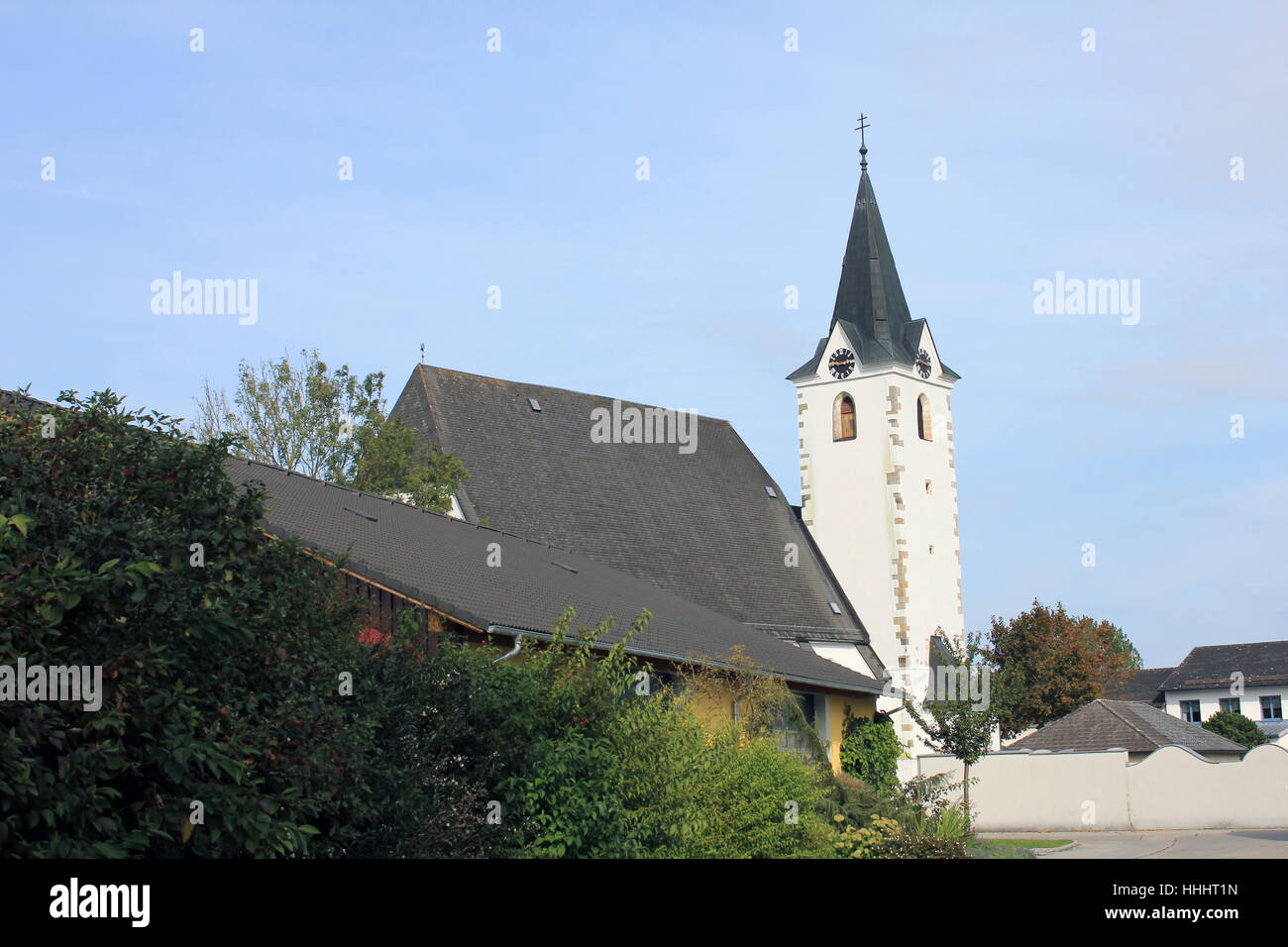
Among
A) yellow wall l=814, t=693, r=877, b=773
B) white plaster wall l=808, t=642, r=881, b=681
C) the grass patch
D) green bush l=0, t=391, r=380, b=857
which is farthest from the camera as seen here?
white plaster wall l=808, t=642, r=881, b=681

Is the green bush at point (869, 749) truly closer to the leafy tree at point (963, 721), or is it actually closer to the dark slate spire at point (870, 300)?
the leafy tree at point (963, 721)

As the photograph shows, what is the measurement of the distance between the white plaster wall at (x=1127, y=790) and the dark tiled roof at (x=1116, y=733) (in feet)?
14.3

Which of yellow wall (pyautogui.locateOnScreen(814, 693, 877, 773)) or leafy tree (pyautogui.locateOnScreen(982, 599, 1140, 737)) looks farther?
leafy tree (pyautogui.locateOnScreen(982, 599, 1140, 737))

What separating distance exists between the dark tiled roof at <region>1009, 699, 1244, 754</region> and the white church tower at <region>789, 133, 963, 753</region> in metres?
4.11

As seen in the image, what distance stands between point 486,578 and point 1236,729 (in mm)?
42811

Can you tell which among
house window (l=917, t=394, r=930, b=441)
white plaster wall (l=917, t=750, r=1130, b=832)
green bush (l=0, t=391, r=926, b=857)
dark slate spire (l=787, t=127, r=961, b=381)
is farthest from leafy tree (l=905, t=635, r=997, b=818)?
green bush (l=0, t=391, r=926, b=857)

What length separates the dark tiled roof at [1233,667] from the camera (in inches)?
2908

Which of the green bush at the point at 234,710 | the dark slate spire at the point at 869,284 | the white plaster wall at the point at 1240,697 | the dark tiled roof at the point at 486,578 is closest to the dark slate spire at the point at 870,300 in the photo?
the dark slate spire at the point at 869,284

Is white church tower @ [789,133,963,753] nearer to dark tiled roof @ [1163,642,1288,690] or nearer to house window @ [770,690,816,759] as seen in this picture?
house window @ [770,690,816,759]

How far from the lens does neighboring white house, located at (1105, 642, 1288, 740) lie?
241 feet

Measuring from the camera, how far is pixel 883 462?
4134cm

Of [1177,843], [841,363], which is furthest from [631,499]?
[1177,843]

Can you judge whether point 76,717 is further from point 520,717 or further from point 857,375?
point 857,375
